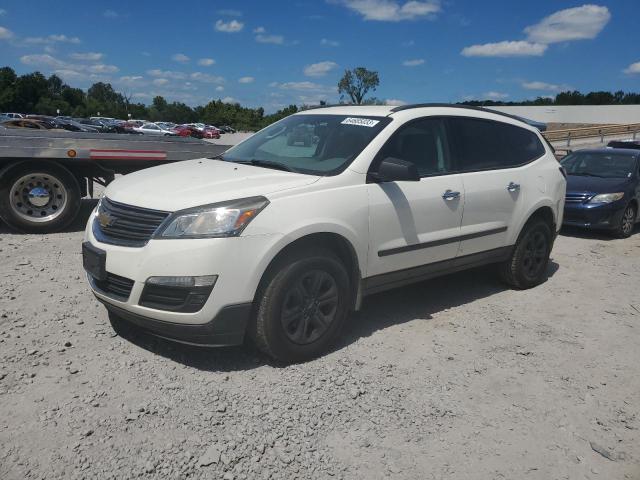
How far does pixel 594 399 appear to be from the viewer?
3512mm

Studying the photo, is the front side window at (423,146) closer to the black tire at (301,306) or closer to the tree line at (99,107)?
the black tire at (301,306)

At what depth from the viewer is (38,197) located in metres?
6.97

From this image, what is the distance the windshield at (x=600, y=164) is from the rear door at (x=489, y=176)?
16.6ft

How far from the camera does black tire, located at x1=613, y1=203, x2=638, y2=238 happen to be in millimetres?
8906

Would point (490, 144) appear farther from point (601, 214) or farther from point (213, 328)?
point (601, 214)

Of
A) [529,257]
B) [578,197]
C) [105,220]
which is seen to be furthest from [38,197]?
[578,197]

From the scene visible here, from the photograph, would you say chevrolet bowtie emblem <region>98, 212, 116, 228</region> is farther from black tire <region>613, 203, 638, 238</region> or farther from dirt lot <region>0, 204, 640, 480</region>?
black tire <region>613, 203, 638, 238</region>

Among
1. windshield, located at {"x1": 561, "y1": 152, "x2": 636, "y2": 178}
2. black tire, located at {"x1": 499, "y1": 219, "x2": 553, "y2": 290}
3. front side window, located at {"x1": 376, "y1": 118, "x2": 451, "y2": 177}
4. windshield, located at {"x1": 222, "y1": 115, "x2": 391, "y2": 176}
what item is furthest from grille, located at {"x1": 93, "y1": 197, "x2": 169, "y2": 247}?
windshield, located at {"x1": 561, "y1": 152, "x2": 636, "y2": 178}

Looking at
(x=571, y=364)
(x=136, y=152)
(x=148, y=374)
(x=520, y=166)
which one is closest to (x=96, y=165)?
(x=136, y=152)

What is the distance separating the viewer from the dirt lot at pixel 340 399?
9.00 feet

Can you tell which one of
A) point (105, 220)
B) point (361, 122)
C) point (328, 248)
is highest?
point (361, 122)

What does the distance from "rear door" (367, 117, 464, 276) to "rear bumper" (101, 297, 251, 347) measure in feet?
3.66

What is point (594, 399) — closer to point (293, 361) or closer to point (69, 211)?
point (293, 361)

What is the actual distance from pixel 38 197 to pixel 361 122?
4739 mm
